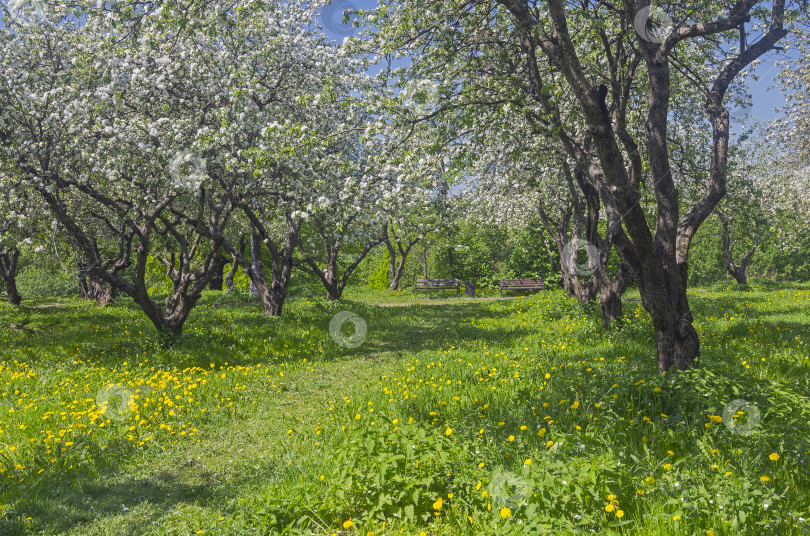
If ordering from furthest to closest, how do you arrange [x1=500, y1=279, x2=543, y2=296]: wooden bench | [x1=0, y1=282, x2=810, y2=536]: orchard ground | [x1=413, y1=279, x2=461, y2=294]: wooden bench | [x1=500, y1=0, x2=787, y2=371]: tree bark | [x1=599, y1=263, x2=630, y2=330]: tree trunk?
[x1=413, y1=279, x2=461, y2=294]: wooden bench → [x1=500, y1=279, x2=543, y2=296]: wooden bench → [x1=599, y1=263, x2=630, y2=330]: tree trunk → [x1=500, y1=0, x2=787, y2=371]: tree bark → [x1=0, y1=282, x2=810, y2=536]: orchard ground

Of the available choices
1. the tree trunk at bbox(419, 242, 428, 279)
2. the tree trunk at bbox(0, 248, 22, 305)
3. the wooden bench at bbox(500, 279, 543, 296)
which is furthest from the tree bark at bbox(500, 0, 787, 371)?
the tree trunk at bbox(419, 242, 428, 279)

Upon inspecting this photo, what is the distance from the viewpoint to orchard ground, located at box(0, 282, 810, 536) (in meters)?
3.53

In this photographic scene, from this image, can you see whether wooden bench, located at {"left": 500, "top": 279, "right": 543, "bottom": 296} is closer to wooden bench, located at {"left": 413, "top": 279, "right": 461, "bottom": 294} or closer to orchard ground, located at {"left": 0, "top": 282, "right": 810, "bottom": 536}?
wooden bench, located at {"left": 413, "top": 279, "right": 461, "bottom": 294}

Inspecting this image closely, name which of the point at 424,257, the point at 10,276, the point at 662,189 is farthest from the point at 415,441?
the point at 424,257

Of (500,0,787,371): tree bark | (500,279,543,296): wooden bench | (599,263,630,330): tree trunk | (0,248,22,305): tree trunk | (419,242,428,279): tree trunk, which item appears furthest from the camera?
(419,242,428,279): tree trunk

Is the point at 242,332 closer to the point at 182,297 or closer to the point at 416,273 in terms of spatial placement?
the point at 182,297

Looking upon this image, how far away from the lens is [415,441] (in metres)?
4.49

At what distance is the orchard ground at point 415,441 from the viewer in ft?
11.6

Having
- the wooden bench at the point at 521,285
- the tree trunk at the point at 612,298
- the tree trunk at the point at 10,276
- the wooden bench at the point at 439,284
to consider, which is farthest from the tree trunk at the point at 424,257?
the tree trunk at the point at 612,298

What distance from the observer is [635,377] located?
19.7ft

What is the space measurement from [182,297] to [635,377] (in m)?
9.84

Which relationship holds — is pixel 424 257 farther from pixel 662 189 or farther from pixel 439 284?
pixel 662 189

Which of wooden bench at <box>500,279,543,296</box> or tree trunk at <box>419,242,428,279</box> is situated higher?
tree trunk at <box>419,242,428,279</box>

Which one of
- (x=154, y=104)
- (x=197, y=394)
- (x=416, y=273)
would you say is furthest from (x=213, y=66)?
(x=416, y=273)
